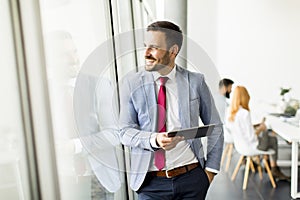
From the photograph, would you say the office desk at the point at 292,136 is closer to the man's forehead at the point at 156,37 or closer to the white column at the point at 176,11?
the white column at the point at 176,11

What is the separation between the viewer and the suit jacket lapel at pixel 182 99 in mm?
1186

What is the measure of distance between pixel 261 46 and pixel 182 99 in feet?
12.7

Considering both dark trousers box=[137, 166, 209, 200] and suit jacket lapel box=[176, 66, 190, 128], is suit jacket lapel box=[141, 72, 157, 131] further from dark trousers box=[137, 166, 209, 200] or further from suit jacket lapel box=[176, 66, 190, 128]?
dark trousers box=[137, 166, 209, 200]

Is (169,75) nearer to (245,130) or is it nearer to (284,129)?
(245,130)

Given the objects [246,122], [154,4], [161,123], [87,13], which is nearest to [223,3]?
[246,122]

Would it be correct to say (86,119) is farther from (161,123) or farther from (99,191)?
(99,191)

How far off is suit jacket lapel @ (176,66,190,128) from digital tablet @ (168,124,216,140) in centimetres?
5

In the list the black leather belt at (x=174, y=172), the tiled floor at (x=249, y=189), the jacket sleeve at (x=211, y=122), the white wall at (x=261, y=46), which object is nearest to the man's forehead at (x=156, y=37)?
the jacket sleeve at (x=211, y=122)

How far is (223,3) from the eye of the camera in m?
4.48

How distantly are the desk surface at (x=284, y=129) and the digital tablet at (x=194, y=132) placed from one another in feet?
6.17

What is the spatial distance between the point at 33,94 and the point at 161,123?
0.51 meters

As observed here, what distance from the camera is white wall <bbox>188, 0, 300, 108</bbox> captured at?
15.0 feet

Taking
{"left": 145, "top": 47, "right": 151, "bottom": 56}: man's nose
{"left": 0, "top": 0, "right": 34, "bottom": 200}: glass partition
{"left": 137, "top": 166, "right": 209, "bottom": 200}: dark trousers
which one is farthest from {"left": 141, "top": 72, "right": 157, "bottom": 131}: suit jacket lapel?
{"left": 0, "top": 0, "right": 34, "bottom": 200}: glass partition

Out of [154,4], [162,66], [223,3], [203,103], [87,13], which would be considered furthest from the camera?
[223,3]
